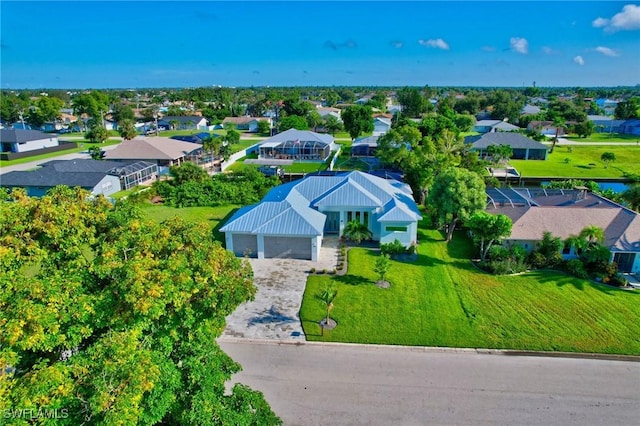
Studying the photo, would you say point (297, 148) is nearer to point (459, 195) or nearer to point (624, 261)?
point (459, 195)

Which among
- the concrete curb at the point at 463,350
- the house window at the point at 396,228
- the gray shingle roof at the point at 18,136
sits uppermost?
the gray shingle roof at the point at 18,136

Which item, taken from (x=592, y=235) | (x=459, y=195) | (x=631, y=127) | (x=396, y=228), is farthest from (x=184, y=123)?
(x=631, y=127)

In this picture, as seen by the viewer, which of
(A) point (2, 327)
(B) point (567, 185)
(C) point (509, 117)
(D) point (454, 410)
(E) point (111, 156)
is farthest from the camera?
(C) point (509, 117)

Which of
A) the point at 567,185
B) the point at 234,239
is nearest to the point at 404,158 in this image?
the point at 567,185

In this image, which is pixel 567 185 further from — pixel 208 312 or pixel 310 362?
pixel 208 312

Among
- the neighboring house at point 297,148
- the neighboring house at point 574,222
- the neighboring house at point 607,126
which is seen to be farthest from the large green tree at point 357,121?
the neighboring house at point 607,126

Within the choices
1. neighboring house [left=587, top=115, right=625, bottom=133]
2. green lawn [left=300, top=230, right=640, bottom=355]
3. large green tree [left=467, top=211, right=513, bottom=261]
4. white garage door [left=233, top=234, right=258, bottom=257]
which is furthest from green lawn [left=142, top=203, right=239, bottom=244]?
neighboring house [left=587, top=115, right=625, bottom=133]

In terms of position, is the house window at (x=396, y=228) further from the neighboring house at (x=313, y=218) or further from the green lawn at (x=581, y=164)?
the green lawn at (x=581, y=164)
